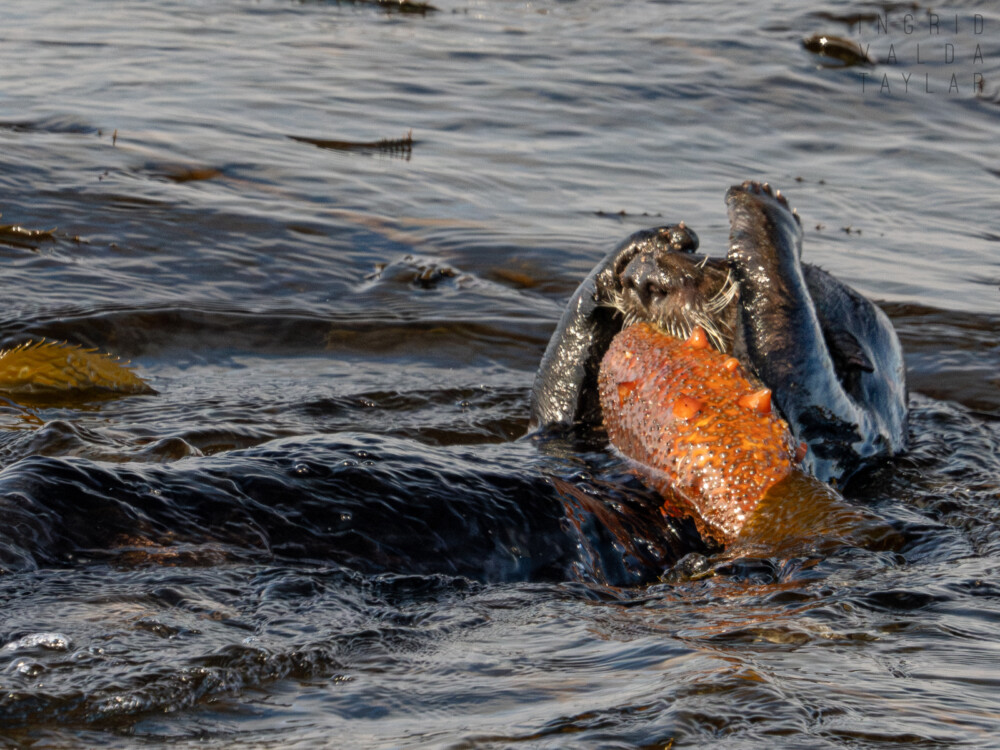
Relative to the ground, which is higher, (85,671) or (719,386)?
(719,386)

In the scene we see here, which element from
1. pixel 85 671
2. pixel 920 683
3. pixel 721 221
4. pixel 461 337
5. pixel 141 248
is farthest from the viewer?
pixel 721 221

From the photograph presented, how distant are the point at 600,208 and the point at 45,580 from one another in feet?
18.2

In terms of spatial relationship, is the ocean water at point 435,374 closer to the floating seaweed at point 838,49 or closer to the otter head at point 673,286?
the floating seaweed at point 838,49

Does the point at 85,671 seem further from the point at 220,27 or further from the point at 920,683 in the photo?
the point at 220,27

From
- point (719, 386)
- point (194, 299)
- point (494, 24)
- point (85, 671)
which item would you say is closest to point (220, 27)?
point (494, 24)

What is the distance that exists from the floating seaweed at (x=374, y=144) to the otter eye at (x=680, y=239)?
192 inches

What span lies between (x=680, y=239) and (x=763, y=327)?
339mm

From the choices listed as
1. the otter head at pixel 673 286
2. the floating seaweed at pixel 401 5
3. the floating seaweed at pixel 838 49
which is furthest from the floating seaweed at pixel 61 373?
the floating seaweed at pixel 401 5

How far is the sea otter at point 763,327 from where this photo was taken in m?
3.43

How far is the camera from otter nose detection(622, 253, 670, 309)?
136 inches

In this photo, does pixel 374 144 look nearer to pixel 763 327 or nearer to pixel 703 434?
pixel 763 327

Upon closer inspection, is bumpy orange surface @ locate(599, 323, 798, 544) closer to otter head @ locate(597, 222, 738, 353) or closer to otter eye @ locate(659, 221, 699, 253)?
otter head @ locate(597, 222, 738, 353)

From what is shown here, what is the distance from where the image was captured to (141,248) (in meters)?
6.11

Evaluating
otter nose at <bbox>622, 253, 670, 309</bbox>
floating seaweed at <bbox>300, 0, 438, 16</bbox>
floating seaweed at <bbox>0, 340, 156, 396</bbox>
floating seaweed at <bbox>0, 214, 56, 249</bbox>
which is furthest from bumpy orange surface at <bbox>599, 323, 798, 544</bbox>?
floating seaweed at <bbox>300, 0, 438, 16</bbox>
